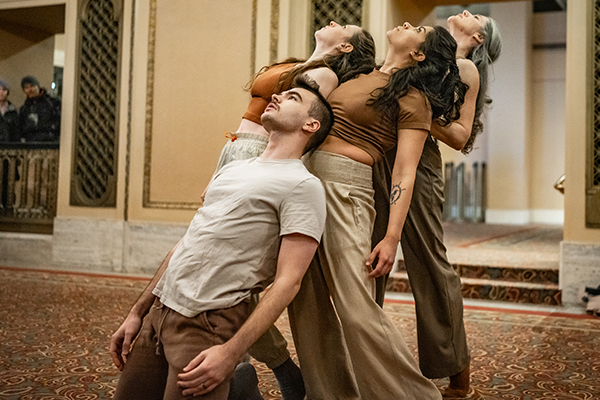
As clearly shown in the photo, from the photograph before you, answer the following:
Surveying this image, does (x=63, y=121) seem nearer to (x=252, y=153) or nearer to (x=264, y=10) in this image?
(x=264, y=10)

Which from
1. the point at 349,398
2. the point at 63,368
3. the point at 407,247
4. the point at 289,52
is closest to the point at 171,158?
the point at 289,52

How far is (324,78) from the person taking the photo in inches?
76.1

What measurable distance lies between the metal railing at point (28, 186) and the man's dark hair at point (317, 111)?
5.30 meters

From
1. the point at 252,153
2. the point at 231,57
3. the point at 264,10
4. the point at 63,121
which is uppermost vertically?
the point at 264,10

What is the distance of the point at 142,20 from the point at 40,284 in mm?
2596

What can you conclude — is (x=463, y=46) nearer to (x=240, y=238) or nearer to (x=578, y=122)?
(x=240, y=238)

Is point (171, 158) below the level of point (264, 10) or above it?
below

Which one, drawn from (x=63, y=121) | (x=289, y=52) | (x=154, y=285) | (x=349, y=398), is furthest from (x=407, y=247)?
(x=63, y=121)

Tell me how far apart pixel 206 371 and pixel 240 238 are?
333mm

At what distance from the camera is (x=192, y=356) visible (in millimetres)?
1465

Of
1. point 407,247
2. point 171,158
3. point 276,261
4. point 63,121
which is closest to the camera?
point 276,261

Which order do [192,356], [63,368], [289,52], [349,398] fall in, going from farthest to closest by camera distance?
1. [289,52]
2. [63,368]
3. [349,398]
4. [192,356]

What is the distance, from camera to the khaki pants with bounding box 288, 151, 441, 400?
68.5 inches

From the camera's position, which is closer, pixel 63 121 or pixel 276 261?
pixel 276 261
